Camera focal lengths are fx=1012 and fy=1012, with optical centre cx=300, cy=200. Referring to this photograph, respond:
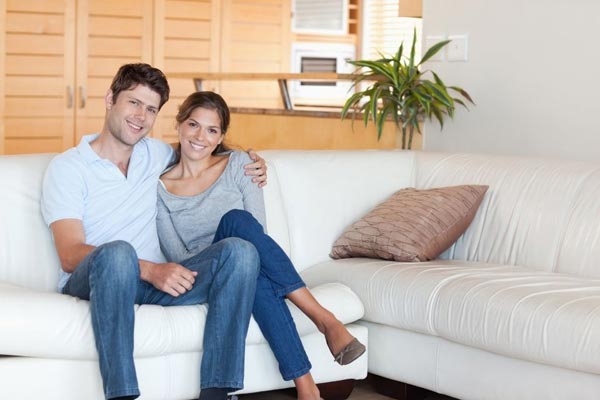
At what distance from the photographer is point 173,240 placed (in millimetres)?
3242

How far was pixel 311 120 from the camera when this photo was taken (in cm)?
546

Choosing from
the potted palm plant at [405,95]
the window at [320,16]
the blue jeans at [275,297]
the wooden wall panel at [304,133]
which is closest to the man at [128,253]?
the blue jeans at [275,297]

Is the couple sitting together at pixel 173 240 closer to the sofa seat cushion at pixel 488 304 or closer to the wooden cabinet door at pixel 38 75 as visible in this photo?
the sofa seat cushion at pixel 488 304

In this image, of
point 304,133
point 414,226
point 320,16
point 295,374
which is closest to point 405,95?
point 304,133

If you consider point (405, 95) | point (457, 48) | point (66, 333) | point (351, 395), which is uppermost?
point (457, 48)

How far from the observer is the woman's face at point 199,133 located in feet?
10.9

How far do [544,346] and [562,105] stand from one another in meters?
1.96

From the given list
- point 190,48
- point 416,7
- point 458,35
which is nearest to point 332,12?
point 190,48

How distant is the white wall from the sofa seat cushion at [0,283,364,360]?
214cm

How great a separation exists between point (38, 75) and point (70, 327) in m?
4.30

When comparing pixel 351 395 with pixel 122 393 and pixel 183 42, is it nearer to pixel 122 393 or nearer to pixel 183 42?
pixel 122 393

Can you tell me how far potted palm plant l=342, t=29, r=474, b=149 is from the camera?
479cm

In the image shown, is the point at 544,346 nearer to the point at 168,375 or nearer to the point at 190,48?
the point at 168,375

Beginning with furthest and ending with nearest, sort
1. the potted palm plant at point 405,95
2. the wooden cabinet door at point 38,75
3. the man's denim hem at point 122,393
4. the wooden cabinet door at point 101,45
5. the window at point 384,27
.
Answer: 1. the window at point 384,27
2. the wooden cabinet door at point 101,45
3. the wooden cabinet door at point 38,75
4. the potted palm plant at point 405,95
5. the man's denim hem at point 122,393
